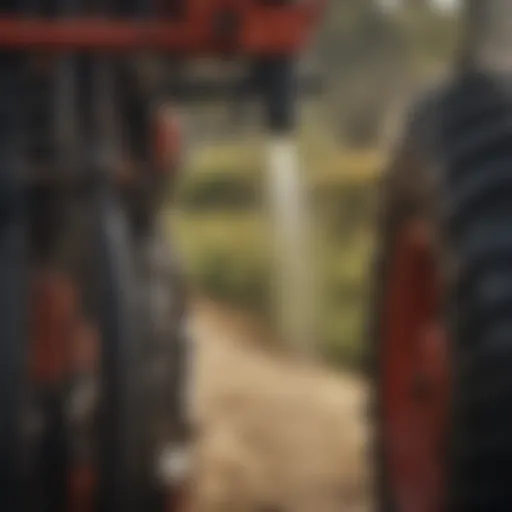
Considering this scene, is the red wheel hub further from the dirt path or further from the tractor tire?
the dirt path

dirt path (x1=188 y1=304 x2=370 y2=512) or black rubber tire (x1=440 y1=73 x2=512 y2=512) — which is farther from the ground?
black rubber tire (x1=440 y1=73 x2=512 y2=512)

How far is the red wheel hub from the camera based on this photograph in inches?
123

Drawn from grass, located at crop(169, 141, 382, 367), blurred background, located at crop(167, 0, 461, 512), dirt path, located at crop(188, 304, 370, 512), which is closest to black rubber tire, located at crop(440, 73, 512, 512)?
blurred background, located at crop(167, 0, 461, 512)

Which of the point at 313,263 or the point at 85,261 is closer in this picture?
the point at 85,261

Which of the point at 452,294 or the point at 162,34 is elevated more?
the point at 162,34

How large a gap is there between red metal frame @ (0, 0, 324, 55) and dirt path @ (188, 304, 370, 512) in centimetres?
102

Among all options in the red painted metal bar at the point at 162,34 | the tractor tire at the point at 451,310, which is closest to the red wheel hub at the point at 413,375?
the tractor tire at the point at 451,310

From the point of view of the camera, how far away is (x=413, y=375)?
11.1 ft

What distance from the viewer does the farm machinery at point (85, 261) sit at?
10.1 ft

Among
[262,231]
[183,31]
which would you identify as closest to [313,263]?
[262,231]

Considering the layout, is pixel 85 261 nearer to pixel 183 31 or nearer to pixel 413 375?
pixel 183 31

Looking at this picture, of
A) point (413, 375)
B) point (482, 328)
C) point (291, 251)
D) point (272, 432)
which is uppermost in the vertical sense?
point (482, 328)

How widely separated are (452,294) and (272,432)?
3441 millimetres

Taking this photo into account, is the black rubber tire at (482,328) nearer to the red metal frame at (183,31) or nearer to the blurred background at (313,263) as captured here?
the red metal frame at (183,31)
